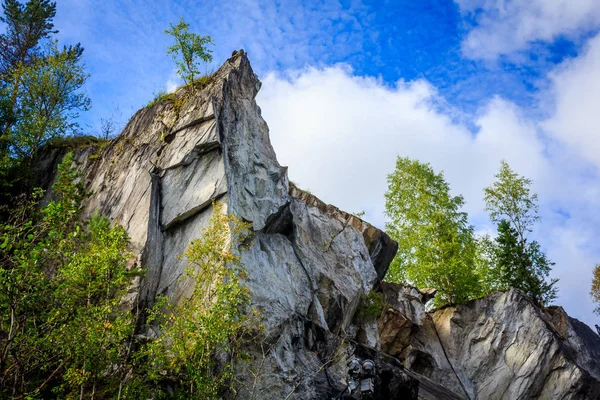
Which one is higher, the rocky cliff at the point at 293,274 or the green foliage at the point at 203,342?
the rocky cliff at the point at 293,274

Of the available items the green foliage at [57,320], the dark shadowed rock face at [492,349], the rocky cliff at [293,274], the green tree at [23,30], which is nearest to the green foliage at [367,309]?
the rocky cliff at [293,274]

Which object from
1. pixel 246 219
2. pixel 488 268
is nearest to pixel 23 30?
pixel 246 219

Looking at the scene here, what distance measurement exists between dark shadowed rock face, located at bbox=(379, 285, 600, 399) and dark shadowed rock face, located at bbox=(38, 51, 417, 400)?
164 inches

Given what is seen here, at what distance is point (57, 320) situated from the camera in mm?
10938

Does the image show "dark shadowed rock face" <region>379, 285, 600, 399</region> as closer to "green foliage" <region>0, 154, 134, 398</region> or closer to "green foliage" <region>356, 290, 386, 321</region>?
"green foliage" <region>356, 290, 386, 321</region>

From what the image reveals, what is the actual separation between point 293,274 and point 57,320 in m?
9.03

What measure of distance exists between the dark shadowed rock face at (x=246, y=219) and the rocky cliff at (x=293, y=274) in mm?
58

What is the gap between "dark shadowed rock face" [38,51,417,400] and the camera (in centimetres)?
1533

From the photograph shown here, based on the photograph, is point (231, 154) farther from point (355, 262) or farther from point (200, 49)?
point (355, 262)

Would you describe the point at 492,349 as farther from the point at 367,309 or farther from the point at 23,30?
the point at 23,30

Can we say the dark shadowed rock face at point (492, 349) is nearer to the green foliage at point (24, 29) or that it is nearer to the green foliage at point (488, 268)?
the green foliage at point (488, 268)

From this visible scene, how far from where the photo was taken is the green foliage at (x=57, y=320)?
396 inches

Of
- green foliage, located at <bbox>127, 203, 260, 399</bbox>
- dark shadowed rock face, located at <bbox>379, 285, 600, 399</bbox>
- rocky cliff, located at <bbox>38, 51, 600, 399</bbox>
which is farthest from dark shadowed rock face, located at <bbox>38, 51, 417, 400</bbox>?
dark shadowed rock face, located at <bbox>379, 285, 600, 399</bbox>

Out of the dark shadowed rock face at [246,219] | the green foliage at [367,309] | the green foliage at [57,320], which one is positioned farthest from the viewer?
the green foliage at [367,309]
